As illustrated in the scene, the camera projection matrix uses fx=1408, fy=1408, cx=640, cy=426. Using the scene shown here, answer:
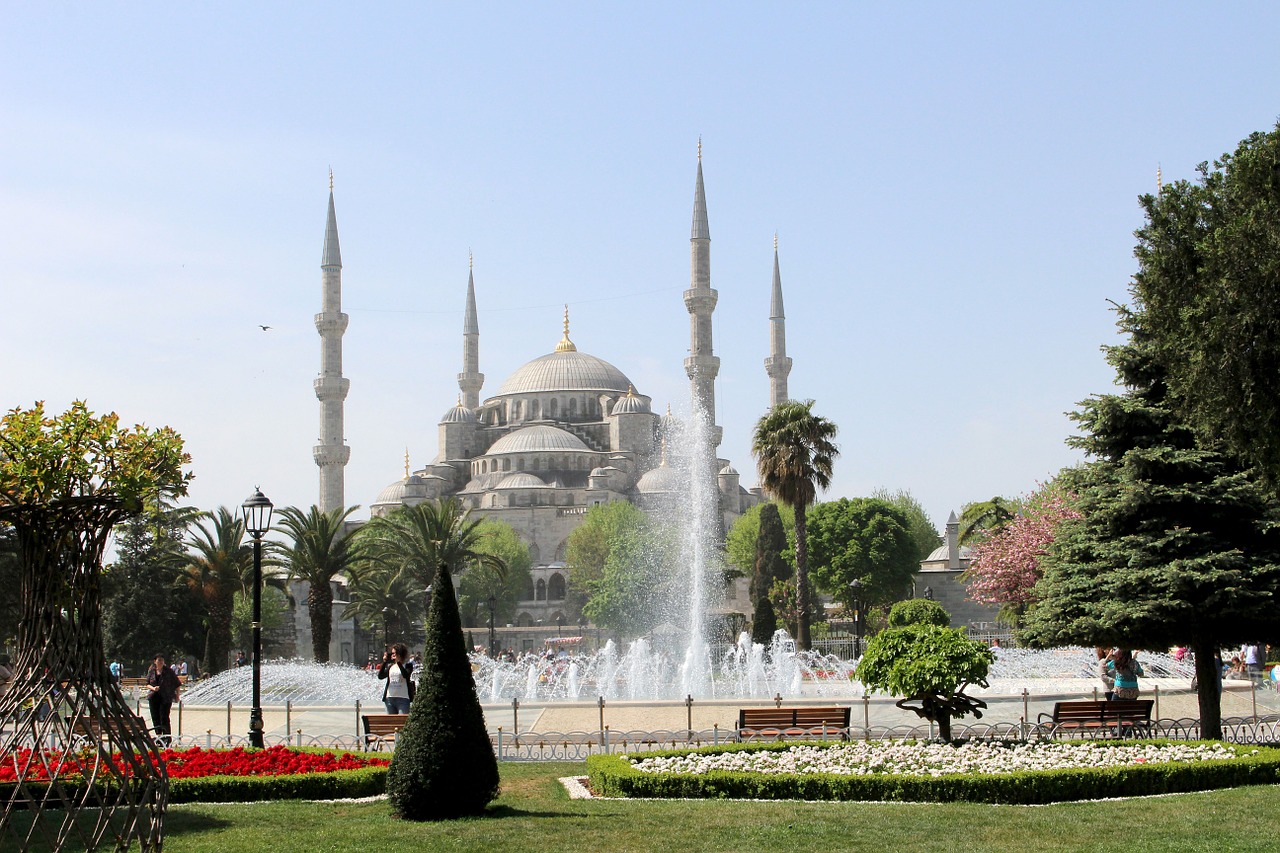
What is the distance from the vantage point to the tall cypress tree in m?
13.6

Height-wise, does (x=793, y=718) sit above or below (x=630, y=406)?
below

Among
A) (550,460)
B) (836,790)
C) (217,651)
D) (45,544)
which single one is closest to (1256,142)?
(836,790)

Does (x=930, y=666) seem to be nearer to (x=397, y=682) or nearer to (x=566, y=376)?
(x=397, y=682)

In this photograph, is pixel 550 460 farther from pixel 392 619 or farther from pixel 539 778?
pixel 539 778

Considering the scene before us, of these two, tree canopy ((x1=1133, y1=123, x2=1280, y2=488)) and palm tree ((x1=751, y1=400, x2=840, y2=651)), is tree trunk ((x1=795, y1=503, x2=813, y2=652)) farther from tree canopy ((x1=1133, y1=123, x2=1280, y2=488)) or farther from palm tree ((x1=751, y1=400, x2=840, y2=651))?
tree canopy ((x1=1133, y1=123, x2=1280, y2=488))

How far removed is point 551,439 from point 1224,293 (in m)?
68.0

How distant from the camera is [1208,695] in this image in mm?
13602

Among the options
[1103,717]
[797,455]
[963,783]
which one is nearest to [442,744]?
[963,783]

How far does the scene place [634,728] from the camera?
1641 cm

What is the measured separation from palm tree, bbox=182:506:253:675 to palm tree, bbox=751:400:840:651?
11914 millimetres

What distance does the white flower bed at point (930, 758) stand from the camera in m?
10.4

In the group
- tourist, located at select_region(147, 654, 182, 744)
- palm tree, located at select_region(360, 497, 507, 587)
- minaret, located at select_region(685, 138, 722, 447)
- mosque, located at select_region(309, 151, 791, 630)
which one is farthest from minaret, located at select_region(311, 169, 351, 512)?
tourist, located at select_region(147, 654, 182, 744)

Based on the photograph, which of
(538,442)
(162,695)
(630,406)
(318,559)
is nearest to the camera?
(162,695)

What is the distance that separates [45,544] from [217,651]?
27298mm
